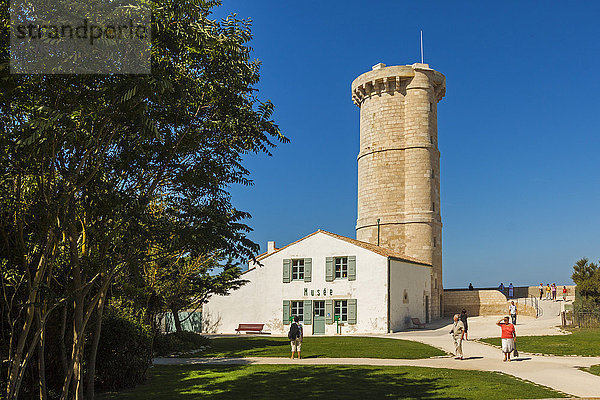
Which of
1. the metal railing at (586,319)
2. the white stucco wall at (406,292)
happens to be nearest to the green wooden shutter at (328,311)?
the white stucco wall at (406,292)

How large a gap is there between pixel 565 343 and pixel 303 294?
16736mm

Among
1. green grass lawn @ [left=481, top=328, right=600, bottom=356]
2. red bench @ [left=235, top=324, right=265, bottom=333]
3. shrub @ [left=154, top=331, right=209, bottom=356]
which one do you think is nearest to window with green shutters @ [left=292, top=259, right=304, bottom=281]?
red bench @ [left=235, top=324, right=265, bottom=333]

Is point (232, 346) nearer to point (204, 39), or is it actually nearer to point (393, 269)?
point (393, 269)

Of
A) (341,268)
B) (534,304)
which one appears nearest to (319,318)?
(341,268)

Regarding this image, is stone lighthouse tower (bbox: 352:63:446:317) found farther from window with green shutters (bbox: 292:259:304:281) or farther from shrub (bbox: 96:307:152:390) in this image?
shrub (bbox: 96:307:152:390)

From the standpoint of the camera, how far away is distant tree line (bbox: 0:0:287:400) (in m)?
8.84

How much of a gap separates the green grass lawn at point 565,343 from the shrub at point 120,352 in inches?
603

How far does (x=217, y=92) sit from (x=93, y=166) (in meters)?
2.68

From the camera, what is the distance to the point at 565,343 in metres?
24.4

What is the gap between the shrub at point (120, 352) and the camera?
15586mm

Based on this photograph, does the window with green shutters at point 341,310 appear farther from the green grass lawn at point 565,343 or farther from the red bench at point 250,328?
the green grass lawn at point 565,343

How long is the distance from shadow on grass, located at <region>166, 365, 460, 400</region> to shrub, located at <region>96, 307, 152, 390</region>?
1.42 meters

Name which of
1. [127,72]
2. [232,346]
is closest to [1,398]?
[127,72]

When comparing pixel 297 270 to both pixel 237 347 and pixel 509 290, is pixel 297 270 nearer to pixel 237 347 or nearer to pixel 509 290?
pixel 237 347
